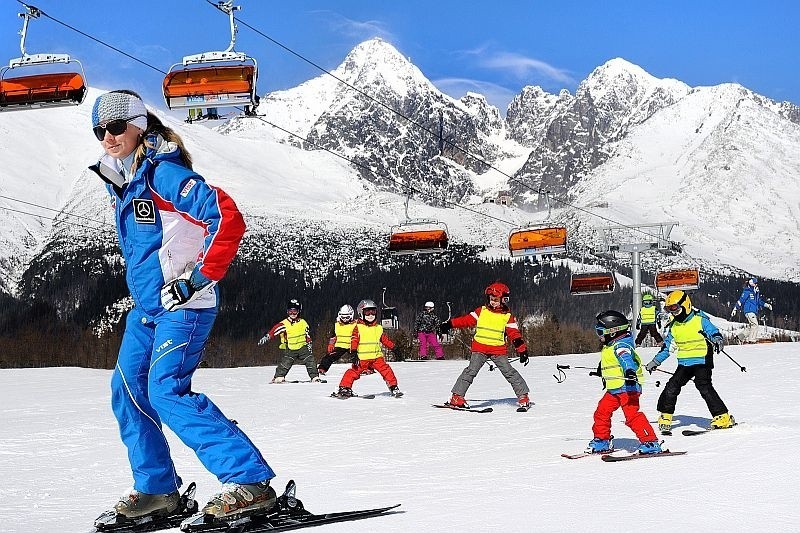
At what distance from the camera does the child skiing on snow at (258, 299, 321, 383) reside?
634 inches

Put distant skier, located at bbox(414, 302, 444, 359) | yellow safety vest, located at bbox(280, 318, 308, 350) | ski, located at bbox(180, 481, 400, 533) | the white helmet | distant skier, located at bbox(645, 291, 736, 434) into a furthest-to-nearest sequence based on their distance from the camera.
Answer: distant skier, located at bbox(414, 302, 444, 359), yellow safety vest, located at bbox(280, 318, 308, 350), the white helmet, distant skier, located at bbox(645, 291, 736, 434), ski, located at bbox(180, 481, 400, 533)

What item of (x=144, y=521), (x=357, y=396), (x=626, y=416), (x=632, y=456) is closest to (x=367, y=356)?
(x=357, y=396)

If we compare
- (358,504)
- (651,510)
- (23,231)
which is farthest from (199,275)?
(23,231)

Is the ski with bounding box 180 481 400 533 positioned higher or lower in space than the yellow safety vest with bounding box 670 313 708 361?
lower

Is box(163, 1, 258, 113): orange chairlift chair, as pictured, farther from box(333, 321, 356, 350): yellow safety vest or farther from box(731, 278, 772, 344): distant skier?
box(731, 278, 772, 344): distant skier

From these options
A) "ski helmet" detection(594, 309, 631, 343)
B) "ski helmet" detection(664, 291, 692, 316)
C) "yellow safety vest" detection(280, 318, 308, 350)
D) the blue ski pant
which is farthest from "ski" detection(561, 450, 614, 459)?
"yellow safety vest" detection(280, 318, 308, 350)

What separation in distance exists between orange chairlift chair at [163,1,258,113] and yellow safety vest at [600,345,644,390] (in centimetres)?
546

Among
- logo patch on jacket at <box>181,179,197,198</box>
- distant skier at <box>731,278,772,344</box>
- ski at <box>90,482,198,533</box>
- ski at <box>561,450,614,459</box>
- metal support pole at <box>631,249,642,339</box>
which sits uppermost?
metal support pole at <box>631,249,642,339</box>

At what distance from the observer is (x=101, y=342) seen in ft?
301

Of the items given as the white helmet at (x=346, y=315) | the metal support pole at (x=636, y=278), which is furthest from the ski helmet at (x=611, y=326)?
the metal support pole at (x=636, y=278)

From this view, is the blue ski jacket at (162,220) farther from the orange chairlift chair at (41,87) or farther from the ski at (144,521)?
the orange chairlift chair at (41,87)

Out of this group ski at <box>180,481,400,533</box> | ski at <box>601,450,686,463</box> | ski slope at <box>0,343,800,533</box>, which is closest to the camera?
ski at <box>180,481,400,533</box>

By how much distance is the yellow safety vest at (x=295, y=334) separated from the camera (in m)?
16.1

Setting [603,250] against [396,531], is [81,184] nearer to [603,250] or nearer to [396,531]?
[603,250]
